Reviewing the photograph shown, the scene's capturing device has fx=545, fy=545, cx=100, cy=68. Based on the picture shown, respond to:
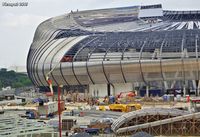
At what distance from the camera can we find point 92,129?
51.6 m

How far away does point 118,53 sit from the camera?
86062 mm

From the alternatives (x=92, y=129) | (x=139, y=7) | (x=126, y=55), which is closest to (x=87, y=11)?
(x=139, y=7)

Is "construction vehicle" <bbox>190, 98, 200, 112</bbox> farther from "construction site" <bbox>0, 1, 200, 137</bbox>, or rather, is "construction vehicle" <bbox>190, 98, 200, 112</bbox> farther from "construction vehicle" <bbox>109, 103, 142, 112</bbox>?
"construction vehicle" <bbox>109, 103, 142, 112</bbox>

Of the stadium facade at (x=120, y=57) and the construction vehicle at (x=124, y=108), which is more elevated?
the stadium facade at (x=120, y=57)

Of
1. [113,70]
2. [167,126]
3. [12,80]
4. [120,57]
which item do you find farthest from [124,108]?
[12,80]

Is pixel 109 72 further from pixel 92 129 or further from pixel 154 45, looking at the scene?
pixel 92 129

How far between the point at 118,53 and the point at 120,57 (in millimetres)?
1031

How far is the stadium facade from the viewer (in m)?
83.4

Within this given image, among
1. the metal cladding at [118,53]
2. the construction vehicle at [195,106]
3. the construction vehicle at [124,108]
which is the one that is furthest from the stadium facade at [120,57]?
the construction vehicle at [195,106]

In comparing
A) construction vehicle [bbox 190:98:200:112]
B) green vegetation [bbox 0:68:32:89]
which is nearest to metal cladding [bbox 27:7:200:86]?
construction vehicle [bbox 190:98:200:112]

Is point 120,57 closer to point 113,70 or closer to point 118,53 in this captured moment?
point 118,53

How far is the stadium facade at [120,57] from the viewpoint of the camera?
83.4 m

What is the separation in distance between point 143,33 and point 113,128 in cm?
4504

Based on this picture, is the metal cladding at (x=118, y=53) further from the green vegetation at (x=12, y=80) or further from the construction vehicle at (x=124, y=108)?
the green vegetation at (x=12, y=80)
